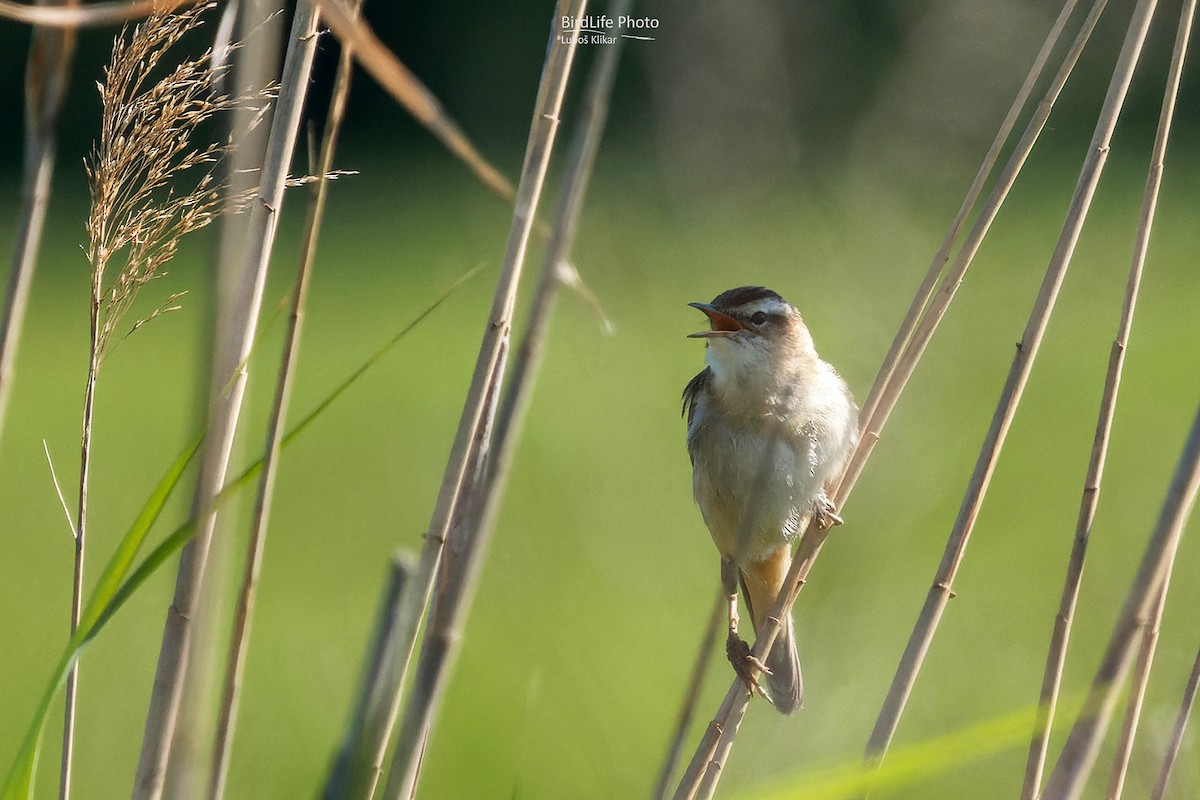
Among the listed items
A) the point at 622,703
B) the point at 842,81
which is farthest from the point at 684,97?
the point at 842,81

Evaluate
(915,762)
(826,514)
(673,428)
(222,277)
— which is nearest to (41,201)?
(222,277)

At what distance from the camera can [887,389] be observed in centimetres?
209

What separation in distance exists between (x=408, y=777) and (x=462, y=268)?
10131 mm

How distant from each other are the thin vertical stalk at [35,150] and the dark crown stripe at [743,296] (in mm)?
1789

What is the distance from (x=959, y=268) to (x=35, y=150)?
1384 millimetres

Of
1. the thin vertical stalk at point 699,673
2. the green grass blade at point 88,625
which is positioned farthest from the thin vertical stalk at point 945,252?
the green grass blade at point 88,625

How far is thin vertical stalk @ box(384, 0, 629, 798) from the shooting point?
1.11 meters

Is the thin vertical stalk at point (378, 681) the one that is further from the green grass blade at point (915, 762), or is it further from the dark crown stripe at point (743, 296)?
the dark crown stripe at point (743, 296)

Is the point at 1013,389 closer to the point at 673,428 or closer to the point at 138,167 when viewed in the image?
the point at 138,167

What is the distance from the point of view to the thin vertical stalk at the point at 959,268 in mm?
1874

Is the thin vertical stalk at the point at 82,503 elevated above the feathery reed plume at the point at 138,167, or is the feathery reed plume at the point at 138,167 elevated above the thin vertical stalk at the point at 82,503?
the feathery reed plume at the point at 138,167

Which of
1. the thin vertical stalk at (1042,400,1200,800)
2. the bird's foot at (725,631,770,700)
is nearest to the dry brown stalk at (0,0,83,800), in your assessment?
the bird's foot at (725,631,770,700)

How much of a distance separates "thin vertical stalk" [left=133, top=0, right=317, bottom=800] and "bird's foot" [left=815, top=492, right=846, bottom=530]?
3.80 feet

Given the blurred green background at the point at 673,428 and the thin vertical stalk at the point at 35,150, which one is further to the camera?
the blurred green background at the point at 673,428
